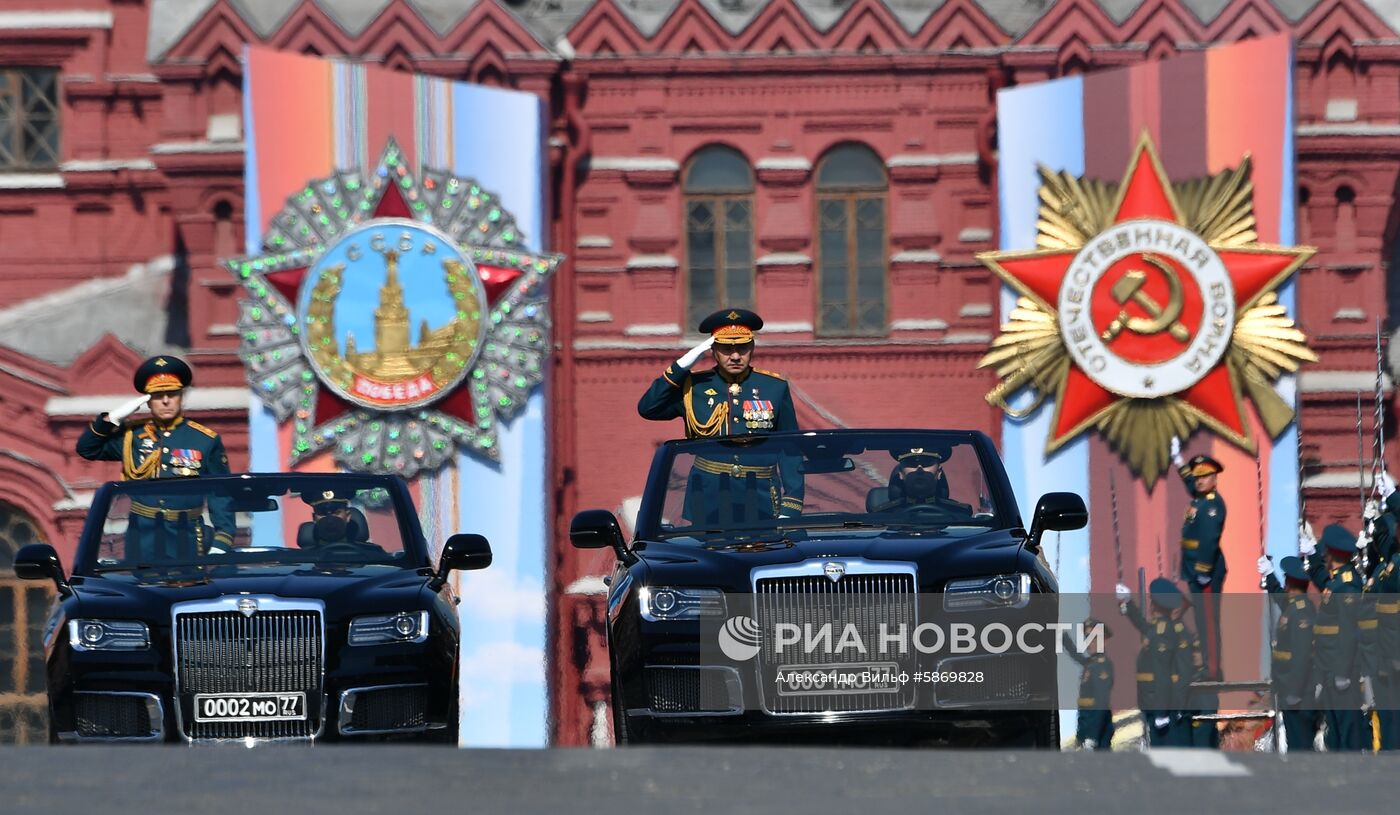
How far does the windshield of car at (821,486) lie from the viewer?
11.0 meters

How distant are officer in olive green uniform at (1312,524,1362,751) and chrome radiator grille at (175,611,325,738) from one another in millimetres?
9653

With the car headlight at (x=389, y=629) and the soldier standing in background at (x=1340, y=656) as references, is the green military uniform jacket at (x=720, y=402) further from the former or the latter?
the soldier standing in background at (x=1340, y=656)

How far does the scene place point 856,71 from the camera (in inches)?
1001

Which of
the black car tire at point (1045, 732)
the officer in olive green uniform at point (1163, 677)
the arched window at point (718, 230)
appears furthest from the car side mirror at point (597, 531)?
the arched window at point (718, 230)

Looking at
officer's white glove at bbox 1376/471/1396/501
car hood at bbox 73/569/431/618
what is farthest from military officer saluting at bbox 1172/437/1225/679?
car hood at bbox 73/569/431/618

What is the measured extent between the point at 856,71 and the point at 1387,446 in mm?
6402

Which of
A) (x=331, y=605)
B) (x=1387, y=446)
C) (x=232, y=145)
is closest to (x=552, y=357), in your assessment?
(x=232, y=145)

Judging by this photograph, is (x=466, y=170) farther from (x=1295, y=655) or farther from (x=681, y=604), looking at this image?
(x=681, y=604)

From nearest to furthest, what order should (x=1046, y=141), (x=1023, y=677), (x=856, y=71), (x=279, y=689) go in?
(x=1023, y=677)
(x=279, y=689)
(x=1046, y=141)
(x=856, y=71)

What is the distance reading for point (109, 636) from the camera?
34.9 feet

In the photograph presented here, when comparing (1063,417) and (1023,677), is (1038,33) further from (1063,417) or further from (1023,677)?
(1023,677)

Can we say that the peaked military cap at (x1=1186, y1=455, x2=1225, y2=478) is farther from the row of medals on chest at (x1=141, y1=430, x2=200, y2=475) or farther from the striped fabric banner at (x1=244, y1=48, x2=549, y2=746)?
the row of medals on chest at (x1=141, y1=430, x2=200, y2=475)

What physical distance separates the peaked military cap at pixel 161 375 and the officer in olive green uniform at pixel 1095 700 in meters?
9.71

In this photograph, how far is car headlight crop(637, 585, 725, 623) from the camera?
1005cm
